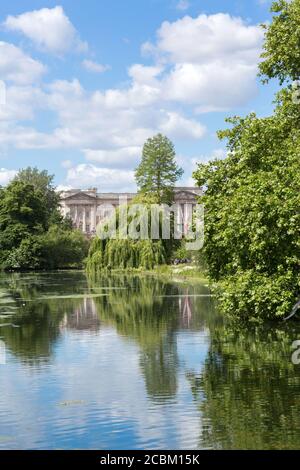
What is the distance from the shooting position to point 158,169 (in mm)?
81688

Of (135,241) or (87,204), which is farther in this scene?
(87,204)

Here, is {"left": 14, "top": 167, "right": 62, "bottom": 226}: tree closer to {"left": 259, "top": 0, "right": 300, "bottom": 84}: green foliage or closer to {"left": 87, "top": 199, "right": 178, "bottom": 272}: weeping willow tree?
{"left": 87, "top": 199, "right": 178, "bottom": 272}: weeping willow tree

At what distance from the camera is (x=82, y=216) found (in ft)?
465

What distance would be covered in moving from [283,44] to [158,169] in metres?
→ 58.2

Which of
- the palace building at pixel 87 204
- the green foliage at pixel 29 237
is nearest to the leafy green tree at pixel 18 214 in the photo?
the green foliage at pixel 29 237

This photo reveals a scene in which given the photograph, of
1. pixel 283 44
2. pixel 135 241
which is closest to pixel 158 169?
pixel 135 241

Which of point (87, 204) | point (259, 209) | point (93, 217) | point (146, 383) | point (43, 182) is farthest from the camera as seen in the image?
point (87, 204)

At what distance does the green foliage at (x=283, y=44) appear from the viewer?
23234 millimetres

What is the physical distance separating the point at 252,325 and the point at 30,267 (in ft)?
197

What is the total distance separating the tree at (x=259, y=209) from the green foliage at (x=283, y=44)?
0.05 m

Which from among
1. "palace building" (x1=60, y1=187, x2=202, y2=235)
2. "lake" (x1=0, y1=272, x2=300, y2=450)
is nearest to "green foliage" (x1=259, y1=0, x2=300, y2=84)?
"lake" (x1=0, y1=272, x2=300, y2=450)

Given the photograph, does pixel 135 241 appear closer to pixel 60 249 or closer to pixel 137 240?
pixel 137 240

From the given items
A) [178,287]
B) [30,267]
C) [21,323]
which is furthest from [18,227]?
[21,323]
